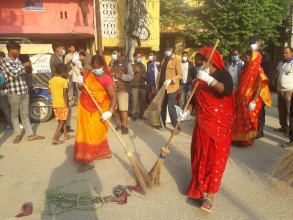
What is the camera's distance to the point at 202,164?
3.09m

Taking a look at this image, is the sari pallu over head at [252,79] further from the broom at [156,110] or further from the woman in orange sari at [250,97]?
the broom at [156,110]

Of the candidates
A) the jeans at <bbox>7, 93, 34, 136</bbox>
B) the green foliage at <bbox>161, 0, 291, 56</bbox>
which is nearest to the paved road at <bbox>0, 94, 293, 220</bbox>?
the jeans at <bbox>7, 93, 34, 136</bbox>

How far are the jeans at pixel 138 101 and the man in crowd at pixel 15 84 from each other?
250 centimetres

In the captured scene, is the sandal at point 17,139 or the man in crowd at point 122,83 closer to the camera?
the sandal at point 17,139

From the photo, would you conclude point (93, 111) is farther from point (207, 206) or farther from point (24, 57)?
point (24, 57)

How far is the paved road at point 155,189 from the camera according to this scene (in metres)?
3.03

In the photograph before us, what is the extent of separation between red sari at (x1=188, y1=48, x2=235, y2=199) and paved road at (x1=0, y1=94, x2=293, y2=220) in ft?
1.09

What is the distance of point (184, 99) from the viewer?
764cm

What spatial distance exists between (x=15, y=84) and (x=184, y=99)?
14.0 feet

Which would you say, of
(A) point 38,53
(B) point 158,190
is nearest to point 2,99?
(A) point 38,53

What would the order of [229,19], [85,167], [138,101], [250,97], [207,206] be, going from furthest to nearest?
[229,19] → [138,101] → [250,97] → [85,167] → [207,206]

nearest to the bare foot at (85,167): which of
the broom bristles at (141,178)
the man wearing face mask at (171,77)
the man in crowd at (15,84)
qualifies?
the broom bristles at (141,178)

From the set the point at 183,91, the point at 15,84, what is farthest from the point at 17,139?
the point at 183,91

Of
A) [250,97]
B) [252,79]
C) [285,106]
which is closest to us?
[252,79]
